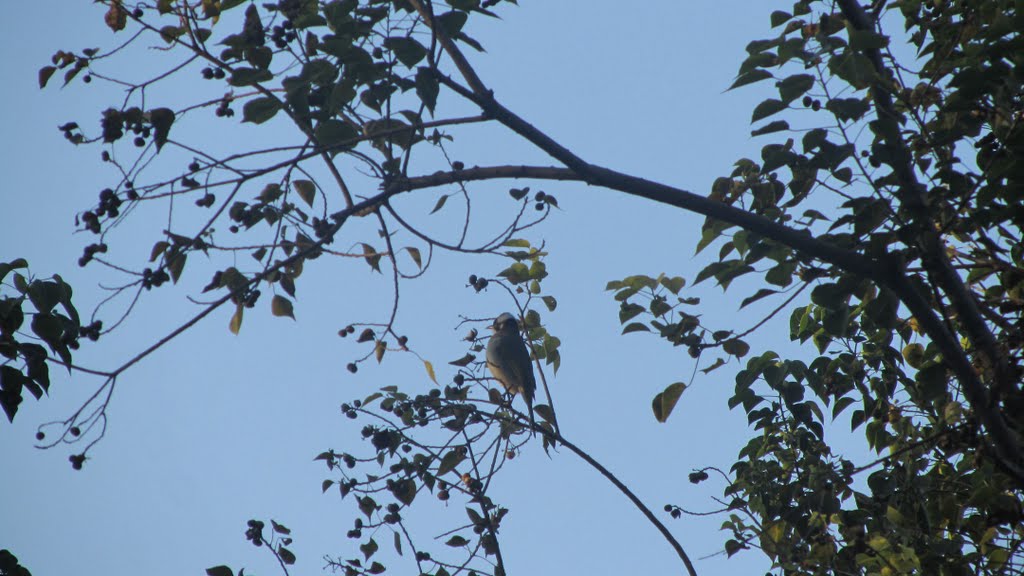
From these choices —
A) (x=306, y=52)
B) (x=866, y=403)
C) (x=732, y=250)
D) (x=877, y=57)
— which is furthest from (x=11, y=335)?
(x=866, y=403)

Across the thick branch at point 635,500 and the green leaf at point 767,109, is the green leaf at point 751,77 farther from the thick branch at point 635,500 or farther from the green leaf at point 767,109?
the thick branch at point 635,500

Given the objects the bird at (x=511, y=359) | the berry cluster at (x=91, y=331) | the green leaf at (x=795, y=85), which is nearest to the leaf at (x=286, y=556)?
the berry cluster at (x=91, y=331)

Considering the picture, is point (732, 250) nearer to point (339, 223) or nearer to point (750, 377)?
point (750, 377)

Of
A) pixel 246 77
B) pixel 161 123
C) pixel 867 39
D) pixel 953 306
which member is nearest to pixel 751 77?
pixel 867 39

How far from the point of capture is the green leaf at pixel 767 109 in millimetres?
2734

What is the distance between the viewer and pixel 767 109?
2746mm

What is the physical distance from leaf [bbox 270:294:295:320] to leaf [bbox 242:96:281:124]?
2.43ft

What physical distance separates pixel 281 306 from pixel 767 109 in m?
1.94

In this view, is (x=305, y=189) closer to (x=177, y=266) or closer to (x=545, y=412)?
(x=177, y=266)

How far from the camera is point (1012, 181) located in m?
2.60

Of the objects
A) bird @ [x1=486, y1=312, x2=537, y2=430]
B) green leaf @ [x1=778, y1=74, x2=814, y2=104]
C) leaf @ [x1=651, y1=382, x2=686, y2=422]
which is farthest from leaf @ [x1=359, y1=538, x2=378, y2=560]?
bird @ [x1=486, y1=312, x2=537, y2=430]

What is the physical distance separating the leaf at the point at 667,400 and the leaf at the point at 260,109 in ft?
6.07

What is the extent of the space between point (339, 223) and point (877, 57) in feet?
6.40

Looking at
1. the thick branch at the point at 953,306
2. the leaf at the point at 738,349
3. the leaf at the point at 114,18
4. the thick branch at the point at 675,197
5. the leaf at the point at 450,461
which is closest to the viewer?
the thick branch at the point at 953,306
